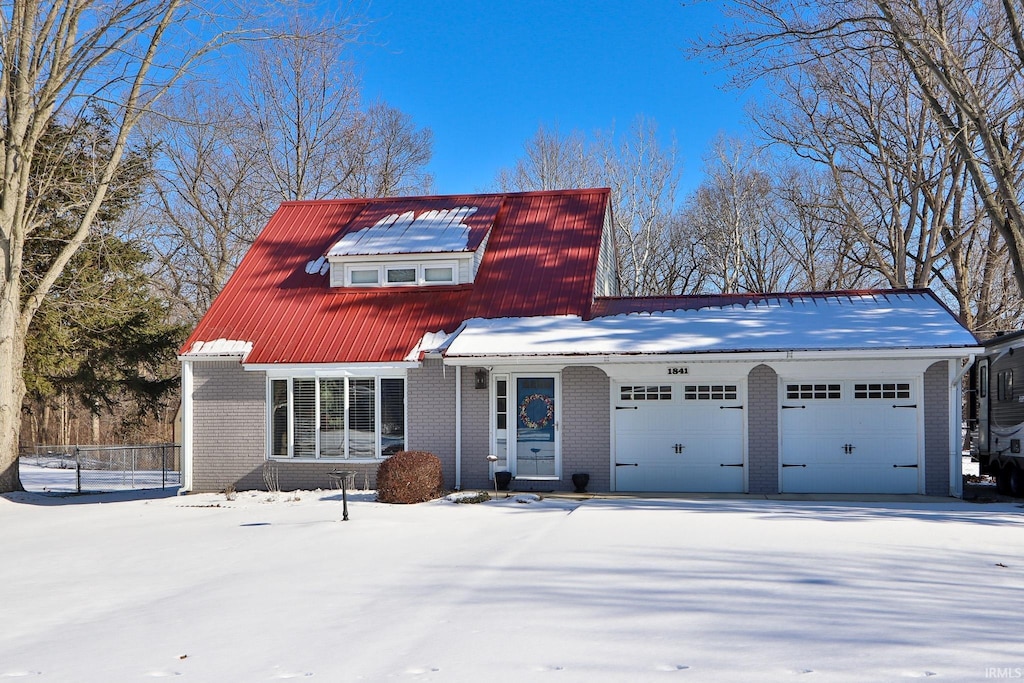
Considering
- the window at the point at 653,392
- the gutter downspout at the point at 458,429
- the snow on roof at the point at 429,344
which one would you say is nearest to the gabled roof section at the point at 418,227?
the snow on roof at the point at 429,344

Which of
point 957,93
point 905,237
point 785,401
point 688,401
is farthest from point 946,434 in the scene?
point 905,237

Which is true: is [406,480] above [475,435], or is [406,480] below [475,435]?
below

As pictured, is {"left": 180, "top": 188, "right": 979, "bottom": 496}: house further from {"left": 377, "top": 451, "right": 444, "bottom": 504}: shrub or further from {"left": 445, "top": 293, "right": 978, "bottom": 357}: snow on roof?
{"left": 377, "top": 451, "right": 444, "bottom": 504}: shrub

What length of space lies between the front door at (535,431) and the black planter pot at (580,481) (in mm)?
494

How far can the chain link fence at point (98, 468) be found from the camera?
68.0ft

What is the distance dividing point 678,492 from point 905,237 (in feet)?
63.1

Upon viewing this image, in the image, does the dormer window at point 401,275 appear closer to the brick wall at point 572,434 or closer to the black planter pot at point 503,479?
the brick wall at point 572,434

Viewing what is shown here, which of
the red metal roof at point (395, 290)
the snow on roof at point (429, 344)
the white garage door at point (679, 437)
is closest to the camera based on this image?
the white garage door at point (679, 437)

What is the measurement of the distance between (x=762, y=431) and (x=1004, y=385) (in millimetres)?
5121

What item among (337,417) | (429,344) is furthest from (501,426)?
(337,417)

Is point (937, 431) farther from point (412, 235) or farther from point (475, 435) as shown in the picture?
point (412, 235)

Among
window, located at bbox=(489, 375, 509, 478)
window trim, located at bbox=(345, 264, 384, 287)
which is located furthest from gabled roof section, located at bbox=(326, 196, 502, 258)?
window, located at bbox=(489, 375, 509, 478)

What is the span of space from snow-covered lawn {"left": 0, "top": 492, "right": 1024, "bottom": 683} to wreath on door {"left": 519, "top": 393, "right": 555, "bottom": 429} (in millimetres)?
3181

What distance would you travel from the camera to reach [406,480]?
Answer: 1401cm
